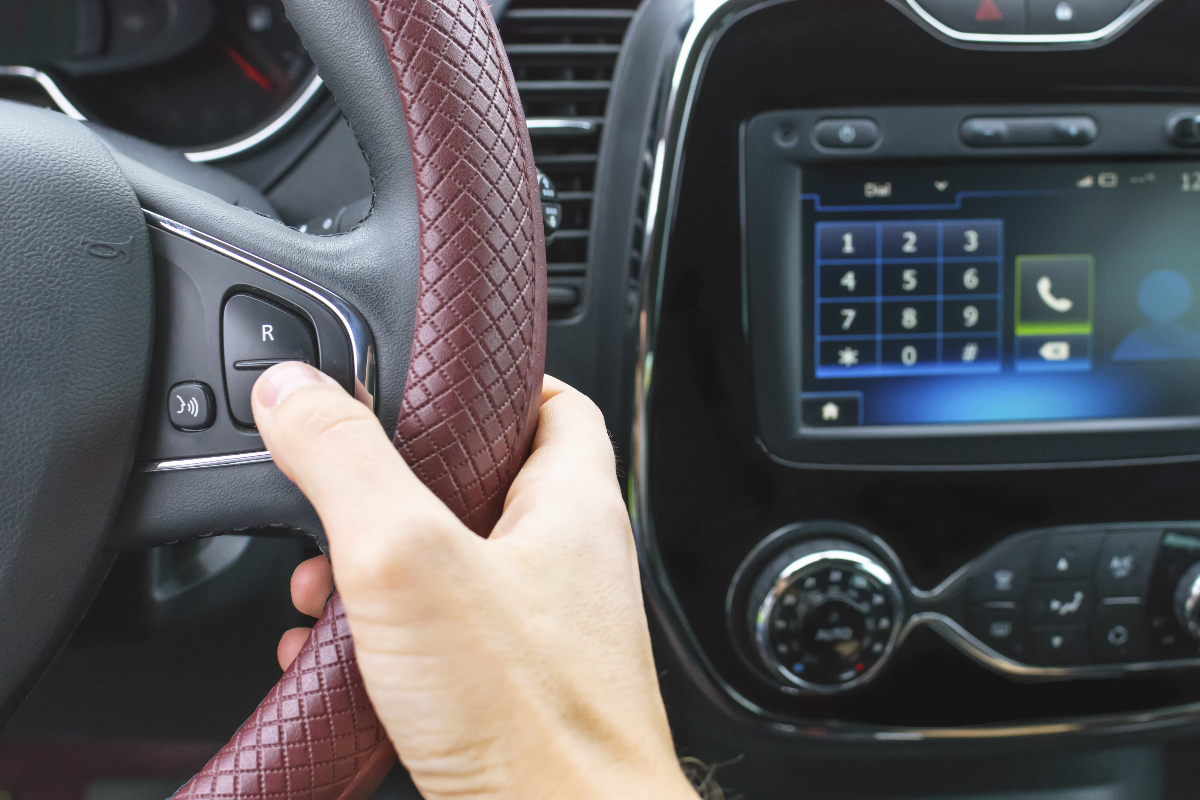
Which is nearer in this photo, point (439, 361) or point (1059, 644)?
point (439, 361)

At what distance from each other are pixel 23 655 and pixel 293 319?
0.76ft

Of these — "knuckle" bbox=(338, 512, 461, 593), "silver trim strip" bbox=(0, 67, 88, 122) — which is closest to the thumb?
"knuckle" bbox=(338, 512, 461, 593)

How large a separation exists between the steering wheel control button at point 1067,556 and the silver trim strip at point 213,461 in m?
0.64

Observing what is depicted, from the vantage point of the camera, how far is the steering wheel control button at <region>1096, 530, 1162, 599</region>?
70 cm

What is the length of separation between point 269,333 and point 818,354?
44cm

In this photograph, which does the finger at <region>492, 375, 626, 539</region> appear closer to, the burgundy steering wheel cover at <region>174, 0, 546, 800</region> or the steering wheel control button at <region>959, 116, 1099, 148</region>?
the burgundy steering wheel cover at <region>174, 0, 546, 800</region>

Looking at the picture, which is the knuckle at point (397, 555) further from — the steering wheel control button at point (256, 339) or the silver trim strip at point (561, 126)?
the silver trim strip at point (561, 126)

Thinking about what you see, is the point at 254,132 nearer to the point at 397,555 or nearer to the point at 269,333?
the point at 269,333

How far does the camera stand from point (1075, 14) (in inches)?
24.8

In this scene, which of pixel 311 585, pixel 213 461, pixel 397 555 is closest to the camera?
pixel 397 555

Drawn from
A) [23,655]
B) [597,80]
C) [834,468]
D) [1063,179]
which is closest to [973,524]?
[834,468]

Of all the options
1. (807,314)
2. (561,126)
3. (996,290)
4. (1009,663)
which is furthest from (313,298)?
(1009,663)

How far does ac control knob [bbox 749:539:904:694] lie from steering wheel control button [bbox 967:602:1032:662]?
0.08 meters

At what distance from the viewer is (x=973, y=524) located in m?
0.69
